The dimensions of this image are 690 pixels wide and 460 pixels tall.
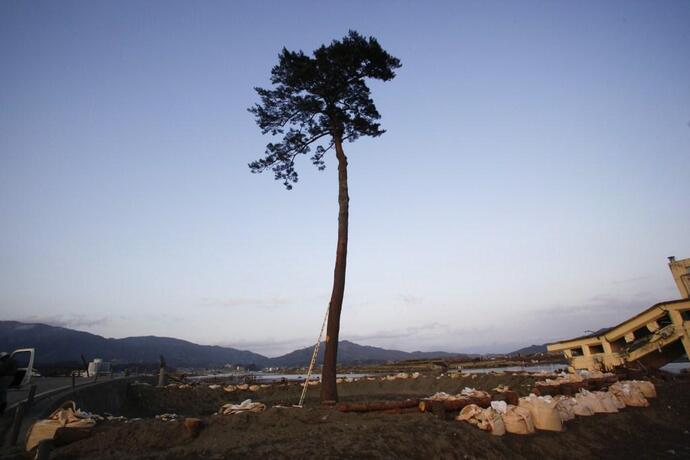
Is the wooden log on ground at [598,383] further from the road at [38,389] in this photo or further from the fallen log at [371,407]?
the road at [38,389]

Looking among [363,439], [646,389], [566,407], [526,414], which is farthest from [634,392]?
[363,439]

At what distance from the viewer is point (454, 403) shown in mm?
9219

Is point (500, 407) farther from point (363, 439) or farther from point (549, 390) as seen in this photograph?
point (549, 390)

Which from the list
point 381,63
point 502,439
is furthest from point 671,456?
point 381,63

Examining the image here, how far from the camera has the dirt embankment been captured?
6.86 metres

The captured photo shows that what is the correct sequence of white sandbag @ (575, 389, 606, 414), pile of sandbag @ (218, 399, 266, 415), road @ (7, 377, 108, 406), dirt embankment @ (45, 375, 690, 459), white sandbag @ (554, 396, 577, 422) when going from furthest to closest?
road @ (7, 377, 108, 406)
white sandbag @ (575, 389, 606, 414)
white sandbag @ (554, 396, 577, 422)
pile of sandbag @ (218, 399, 266, 415)
dirt embankment @ (45, 375, 690, 459)

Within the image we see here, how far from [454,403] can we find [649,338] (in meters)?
19.9

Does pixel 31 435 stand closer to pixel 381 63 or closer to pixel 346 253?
pixel 346 253

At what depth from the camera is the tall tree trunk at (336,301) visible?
12.4 meters

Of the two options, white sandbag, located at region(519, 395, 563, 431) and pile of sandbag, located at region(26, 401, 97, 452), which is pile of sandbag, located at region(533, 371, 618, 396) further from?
pile of sandbag, located at region(26, 401, 97, 452)

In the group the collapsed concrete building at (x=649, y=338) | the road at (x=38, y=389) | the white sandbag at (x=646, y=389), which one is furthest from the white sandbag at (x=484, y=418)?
the collapsed concrete building at (x=649, y=338)

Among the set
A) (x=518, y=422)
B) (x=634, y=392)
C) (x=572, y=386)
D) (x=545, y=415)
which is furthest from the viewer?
(x=572, y=386)

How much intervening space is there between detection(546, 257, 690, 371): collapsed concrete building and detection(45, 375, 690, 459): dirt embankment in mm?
12367

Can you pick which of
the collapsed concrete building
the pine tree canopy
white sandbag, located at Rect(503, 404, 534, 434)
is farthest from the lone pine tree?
the collapsed concrete building
